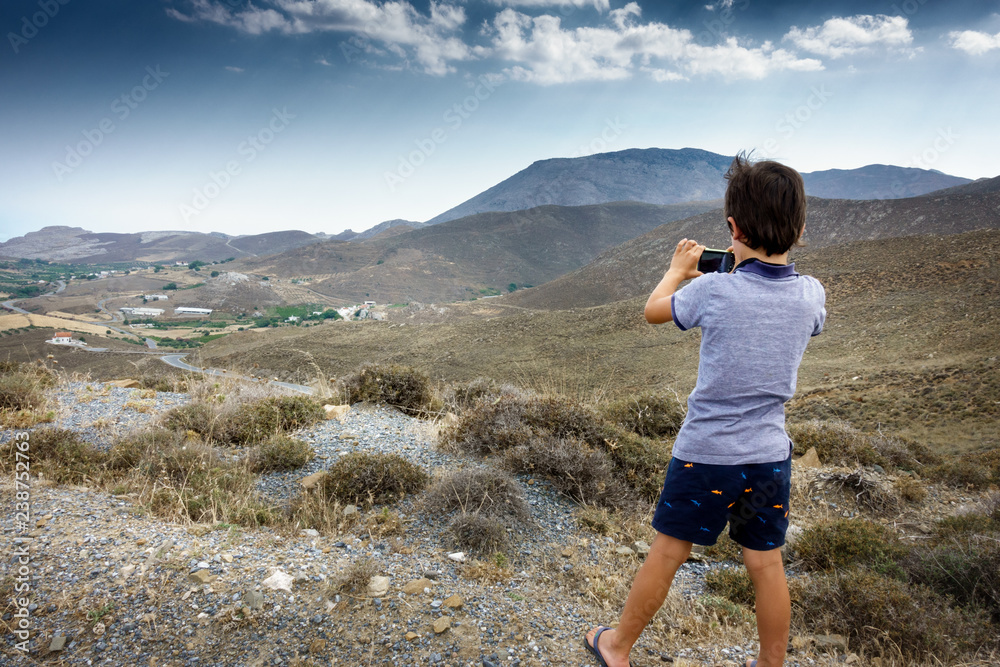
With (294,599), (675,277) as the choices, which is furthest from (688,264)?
(294,599)

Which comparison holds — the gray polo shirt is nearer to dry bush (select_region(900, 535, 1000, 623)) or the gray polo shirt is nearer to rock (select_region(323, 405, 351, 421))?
dry bush (select_region(900, 535, 1000, 623))

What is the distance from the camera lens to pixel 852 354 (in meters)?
19.9

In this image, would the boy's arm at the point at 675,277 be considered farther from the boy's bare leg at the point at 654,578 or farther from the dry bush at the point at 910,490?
the dry bush at the point at 910,490

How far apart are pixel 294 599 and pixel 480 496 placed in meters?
1.38

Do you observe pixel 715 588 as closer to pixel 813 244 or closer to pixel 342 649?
pixel 342 649

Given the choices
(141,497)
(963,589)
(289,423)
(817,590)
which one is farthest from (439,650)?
(289,423)

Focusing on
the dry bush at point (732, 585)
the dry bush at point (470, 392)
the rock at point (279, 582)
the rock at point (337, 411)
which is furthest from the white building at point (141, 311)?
the dry bush at point (732, 585)

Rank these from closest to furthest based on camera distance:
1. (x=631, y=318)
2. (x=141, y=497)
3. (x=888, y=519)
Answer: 1. (x=141, y=497)
2. (x=888, y=519)
3. (x=631, y=318)

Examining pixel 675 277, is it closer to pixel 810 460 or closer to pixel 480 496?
pixel 480 496

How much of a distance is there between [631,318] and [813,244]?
3517 cm

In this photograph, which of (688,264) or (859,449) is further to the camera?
(859,449)

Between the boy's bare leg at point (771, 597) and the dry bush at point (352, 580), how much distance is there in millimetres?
1780

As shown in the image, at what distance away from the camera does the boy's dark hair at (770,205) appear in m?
1.54

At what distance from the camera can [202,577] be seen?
232 cm
